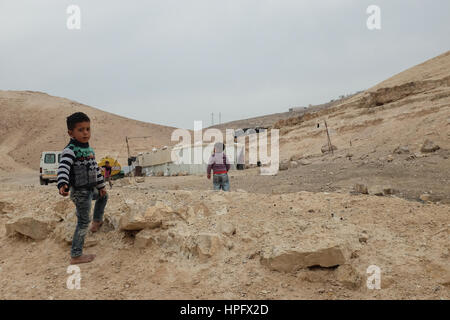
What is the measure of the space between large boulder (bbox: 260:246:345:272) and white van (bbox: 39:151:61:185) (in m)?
17.0

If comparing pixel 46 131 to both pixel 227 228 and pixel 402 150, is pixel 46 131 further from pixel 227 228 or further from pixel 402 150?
pixel 227 228

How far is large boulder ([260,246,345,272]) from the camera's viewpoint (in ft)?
9.79

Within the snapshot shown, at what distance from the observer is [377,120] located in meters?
17.6

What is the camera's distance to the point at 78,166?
10.8 feet

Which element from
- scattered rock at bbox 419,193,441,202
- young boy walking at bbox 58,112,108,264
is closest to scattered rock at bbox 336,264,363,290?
young boy walking at bbox 58,112,108,264

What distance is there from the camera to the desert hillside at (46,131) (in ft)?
137

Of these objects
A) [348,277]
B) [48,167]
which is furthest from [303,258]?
[48,167]

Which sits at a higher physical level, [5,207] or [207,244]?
[5,207]

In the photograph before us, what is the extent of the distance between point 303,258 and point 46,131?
5222cm

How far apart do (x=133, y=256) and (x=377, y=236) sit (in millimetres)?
2640

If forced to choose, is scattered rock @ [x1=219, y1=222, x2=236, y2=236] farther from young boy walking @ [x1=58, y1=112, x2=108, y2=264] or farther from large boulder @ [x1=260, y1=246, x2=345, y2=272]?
young boy walking @ [x1=58, y1=112, x2=108, y2=264]

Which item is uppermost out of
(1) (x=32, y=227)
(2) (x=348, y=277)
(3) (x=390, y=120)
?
(3) (x=390, y=120)
